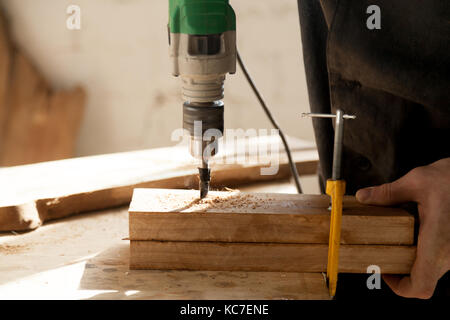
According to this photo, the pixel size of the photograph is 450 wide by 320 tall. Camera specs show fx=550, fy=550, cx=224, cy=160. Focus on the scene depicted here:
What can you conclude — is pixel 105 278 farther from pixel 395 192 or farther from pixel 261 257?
pixel 395 192

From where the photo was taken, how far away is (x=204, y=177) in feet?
3.10

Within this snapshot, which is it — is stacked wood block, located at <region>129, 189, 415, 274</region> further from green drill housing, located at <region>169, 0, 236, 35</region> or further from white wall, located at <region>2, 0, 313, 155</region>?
white wall, located at <region>2, 0, 313, 155</region>

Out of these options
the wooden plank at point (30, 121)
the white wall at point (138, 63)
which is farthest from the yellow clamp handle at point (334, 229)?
the wooden plank at point (30, 121)

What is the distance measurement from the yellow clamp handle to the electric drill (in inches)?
7.7

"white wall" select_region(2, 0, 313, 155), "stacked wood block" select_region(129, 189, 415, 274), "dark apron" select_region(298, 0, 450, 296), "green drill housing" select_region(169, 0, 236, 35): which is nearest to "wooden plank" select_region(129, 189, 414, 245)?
"stacked wood block" select_region(129, 189, 415, 274)

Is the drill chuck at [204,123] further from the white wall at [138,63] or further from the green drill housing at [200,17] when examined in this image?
the white wall at [138,63]

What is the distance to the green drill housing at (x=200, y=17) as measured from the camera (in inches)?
31.9

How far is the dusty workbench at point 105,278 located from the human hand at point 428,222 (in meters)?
0.15

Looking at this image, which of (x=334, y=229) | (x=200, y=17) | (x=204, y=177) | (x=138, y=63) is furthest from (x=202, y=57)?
(x=138, y=63)

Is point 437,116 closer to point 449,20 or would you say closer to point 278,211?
point 449,20

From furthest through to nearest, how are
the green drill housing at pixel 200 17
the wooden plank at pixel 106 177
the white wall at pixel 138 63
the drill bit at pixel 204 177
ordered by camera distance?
1. the white wall at pixel 138 63
2. the wooden plank at pixel 106 177
3. the drill bit at pixel 204 177
4. the green drill housing at pixel 200 17

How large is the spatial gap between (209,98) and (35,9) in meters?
1.93

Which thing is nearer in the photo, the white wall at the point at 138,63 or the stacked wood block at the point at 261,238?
the stacked wood block at the point at 261,238
